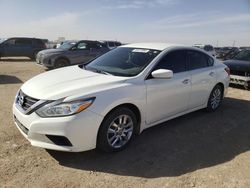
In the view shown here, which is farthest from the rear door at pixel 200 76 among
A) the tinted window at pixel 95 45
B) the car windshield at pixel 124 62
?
the tinted window at pixel 95 45

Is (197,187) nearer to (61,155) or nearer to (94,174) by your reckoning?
(94,174)

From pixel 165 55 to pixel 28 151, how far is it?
2781 mm

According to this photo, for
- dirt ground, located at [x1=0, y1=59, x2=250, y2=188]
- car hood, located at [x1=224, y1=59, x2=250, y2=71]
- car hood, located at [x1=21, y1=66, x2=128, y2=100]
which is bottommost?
dirt ground, located at [x1=0, y1=59, x2=250, y2=188]

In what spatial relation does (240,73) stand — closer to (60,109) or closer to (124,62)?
(124,62)

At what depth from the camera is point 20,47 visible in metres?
19.9

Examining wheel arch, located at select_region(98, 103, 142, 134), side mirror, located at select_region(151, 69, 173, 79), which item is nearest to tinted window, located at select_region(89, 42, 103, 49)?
side mirror, located at select_region(151, 69, 173, 79)

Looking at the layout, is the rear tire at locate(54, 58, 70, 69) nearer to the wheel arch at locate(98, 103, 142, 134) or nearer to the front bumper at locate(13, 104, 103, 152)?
the wheel arch at locate(98, 103, 142, 134)

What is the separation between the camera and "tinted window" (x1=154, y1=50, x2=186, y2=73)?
478 cm

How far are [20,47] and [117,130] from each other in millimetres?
17979

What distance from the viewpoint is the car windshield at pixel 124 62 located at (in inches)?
179

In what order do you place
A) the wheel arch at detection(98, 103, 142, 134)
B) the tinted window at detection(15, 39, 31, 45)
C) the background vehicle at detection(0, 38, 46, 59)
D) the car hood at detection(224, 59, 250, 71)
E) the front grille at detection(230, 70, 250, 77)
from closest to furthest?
the wheel arch at detection(98, 103, 142, 134), the front grille at detection(230, 70, 250, 77), the car hood at detection(224, 59, 250, 71), the background vehicle at detection(0, 38, 46, 59), the tinted window at detection(15, 39, 31, 45)

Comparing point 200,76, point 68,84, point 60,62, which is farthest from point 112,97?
point 60,62

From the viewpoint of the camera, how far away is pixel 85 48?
14258mm

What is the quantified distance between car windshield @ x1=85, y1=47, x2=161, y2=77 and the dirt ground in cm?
120
